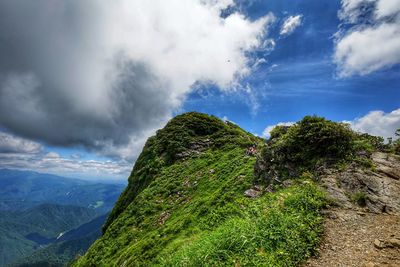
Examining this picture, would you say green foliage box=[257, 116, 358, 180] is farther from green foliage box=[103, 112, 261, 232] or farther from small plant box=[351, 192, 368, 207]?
green foliage box=[103, 112, 261, 232]

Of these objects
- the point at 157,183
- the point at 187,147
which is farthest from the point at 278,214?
the point at 187,147

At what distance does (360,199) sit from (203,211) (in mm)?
13354

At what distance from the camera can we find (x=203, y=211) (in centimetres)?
2408

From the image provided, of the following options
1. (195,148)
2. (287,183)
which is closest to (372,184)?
(287,183)

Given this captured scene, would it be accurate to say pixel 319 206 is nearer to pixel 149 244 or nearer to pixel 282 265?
pixel 282 265

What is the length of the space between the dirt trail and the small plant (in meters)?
0.04

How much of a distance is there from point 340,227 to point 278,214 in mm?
2600

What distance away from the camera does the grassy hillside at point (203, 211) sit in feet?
36.0

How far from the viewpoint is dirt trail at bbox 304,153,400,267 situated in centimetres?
999

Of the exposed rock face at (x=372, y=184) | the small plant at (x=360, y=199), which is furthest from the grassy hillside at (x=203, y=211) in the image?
the small plant at (x=360, y=199)

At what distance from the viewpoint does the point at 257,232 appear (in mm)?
11344

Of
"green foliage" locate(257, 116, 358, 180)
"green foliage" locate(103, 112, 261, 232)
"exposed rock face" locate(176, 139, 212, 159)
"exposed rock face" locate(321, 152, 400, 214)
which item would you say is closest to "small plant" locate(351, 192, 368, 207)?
"exposed rock face" locate(321, 152, 400, 214)

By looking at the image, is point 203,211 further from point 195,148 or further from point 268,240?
point 195,148

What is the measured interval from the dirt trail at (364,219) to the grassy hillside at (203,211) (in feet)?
2.30
